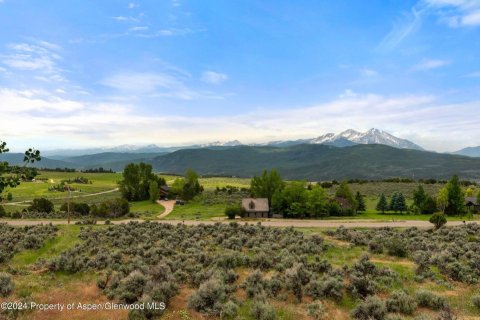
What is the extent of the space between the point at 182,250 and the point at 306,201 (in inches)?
1780

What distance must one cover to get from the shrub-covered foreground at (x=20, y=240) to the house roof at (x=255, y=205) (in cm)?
4079

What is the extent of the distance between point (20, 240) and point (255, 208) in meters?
46.7

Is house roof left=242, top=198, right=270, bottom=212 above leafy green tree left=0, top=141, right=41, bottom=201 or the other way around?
the other way around

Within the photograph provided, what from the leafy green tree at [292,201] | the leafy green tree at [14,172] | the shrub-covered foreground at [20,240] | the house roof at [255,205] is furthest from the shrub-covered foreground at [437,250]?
the house roof at [255,205]

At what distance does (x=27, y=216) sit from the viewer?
59469mm

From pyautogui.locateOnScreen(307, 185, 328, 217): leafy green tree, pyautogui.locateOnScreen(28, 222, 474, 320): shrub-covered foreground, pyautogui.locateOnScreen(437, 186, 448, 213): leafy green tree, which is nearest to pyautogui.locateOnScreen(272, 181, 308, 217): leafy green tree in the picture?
pyautogui.locateOnScreen(307, 185, 328, 217): leafy green tree

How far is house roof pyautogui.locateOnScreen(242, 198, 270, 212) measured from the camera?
69250mm

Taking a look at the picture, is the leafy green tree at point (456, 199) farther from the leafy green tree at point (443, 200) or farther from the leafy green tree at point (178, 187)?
the leafy green tree at point (178, 187)

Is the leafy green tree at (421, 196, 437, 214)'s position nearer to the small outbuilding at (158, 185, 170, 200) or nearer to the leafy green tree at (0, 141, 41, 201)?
the small outbuilding at (158, 185, 170, 200)

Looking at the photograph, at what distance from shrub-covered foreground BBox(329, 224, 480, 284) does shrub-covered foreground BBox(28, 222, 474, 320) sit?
20 cm

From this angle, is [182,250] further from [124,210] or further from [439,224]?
[124,210]

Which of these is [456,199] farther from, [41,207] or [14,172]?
[41,207]

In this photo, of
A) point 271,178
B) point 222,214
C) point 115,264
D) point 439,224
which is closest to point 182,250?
point 115,264

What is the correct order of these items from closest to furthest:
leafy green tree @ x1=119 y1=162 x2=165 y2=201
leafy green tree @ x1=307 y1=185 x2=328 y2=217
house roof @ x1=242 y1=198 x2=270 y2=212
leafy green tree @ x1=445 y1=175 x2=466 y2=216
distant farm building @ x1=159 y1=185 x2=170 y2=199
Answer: leafy green tree @ x1=307 y1=185 x2=328 y2=217
house roof @ x1=242 y1=198 x2=270 y2=212
leafy green tree @ x1=445 y1=175 x2=466 y2=216
leafy green tree @ x1=119 y1=162 x2=165 y2=201
distant farm building @ x1=159 y1=185 x2=170 y2=199
